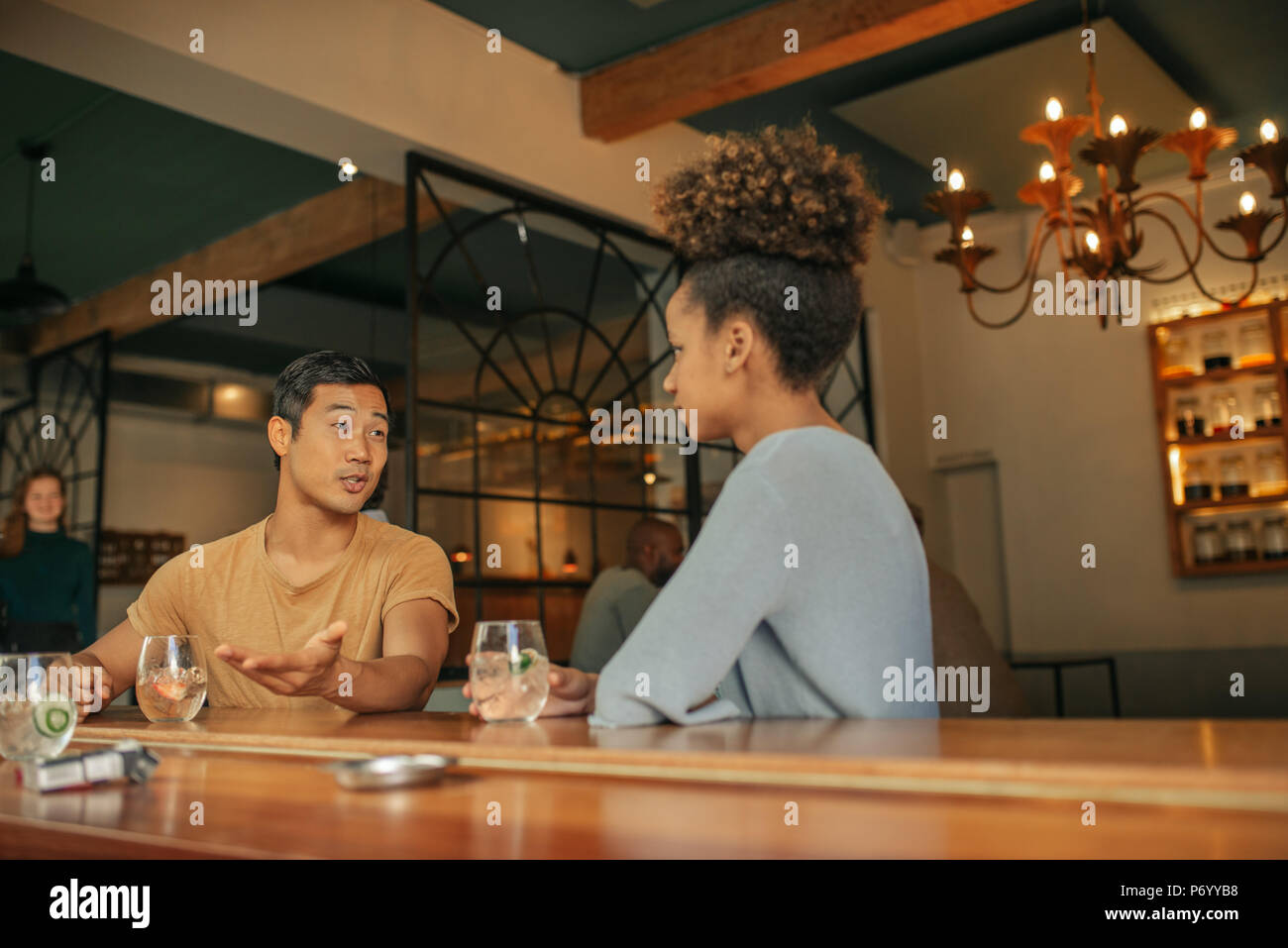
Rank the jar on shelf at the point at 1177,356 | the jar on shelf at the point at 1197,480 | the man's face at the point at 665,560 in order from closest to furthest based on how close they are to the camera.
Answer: the man's face at the point at 665,560 → the jar on shelf at the point at 1197,480 → the jar on shelf at the point at 1177,356

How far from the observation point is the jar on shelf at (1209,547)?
5.10m

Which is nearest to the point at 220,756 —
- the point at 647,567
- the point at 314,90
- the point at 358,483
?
the point at 358,483

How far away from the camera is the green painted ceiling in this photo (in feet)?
12.1

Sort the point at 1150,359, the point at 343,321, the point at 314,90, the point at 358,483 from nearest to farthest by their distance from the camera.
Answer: the point at 358,483 → the point at 314,90 → the point at 1150,359 → the point at 343,321

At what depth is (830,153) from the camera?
1221 mm

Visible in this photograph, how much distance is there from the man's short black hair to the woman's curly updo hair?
0.60 m

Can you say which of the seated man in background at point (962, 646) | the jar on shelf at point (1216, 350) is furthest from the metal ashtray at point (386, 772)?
the jar on shelf at point (1216, 350)

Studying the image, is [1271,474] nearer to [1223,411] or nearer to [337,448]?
[1223,411]

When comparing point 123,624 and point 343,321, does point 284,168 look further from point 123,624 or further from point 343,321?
point 123,624

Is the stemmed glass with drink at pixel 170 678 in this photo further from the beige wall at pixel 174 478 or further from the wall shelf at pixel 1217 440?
the beige wall at pixel 174 478

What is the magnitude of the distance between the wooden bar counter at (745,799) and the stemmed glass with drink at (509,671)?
123 millimetres

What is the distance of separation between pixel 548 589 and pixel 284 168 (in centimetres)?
207

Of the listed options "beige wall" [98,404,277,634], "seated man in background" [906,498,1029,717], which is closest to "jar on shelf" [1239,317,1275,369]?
"seated man in background" [906,498,1029,717]

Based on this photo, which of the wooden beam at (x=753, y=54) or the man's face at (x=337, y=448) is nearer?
the man's face at (x=337, y=448)
